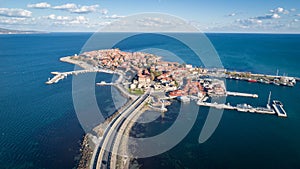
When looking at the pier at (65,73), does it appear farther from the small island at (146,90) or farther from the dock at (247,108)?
the dock at (247,108)

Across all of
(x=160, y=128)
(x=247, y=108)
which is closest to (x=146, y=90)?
(x=160, y=128)

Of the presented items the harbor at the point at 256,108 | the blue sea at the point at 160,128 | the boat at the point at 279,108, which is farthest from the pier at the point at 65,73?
the boat at the point at 279,108

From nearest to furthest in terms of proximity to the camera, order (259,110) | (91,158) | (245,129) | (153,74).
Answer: (91,158) < (245,129) < (259,110) < (153,74)

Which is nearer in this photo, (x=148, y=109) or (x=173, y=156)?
(x=173, y=156)

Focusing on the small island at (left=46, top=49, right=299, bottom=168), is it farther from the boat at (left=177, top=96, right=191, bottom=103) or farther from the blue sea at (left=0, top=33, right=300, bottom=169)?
the blue sea at (left=0, top=33, right=300, bottom=169)

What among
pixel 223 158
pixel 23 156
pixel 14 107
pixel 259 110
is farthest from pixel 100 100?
pixel 259 110

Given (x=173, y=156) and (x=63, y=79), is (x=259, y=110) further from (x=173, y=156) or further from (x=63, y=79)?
(x=63, y=79)

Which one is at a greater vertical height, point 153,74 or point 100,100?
point 153,74

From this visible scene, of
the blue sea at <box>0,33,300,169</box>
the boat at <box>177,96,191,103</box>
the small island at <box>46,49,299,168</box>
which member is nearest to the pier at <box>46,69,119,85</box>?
the small island at <box>46,49,299,168</box>
